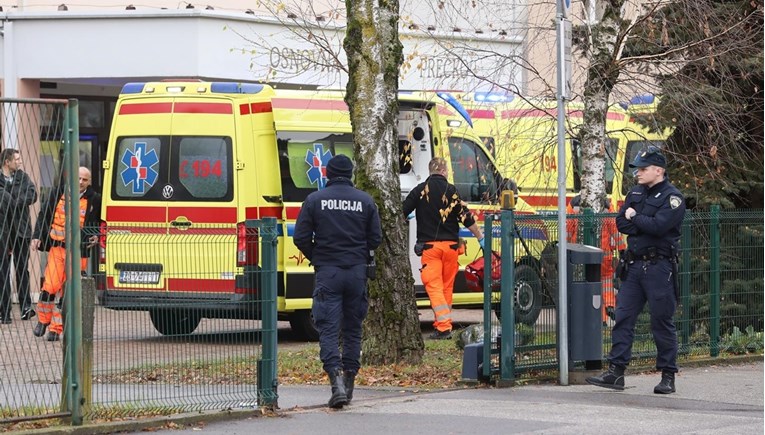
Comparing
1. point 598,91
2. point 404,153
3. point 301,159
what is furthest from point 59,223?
point 404,153

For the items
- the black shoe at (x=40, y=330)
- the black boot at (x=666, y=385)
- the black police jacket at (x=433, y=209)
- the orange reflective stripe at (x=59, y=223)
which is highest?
the black police jacket at (x=433, y=209)

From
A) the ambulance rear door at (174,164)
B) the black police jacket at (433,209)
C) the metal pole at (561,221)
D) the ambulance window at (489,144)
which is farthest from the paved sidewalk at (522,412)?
the ambulance window at (489,144)

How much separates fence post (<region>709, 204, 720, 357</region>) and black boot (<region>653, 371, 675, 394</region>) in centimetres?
265

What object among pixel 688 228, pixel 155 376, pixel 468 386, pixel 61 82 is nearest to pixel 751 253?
pixel 688 228

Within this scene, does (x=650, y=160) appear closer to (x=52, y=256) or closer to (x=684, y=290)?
(x=684, y=290)

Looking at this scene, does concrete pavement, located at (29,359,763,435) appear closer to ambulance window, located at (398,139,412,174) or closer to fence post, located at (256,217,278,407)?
fence post, located at (256,217,278,407)

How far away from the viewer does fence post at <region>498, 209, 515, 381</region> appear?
1107 cm

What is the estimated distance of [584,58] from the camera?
1468 centimetres

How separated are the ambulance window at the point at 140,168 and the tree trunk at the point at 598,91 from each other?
178 inches

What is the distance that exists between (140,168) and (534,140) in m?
4.24

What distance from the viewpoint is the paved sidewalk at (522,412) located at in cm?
896

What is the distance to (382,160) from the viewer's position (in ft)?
40.2

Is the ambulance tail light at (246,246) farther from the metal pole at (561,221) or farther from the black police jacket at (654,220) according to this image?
the black police jacket at (654,220)

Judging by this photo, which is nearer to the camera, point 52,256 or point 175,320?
point 52,256
